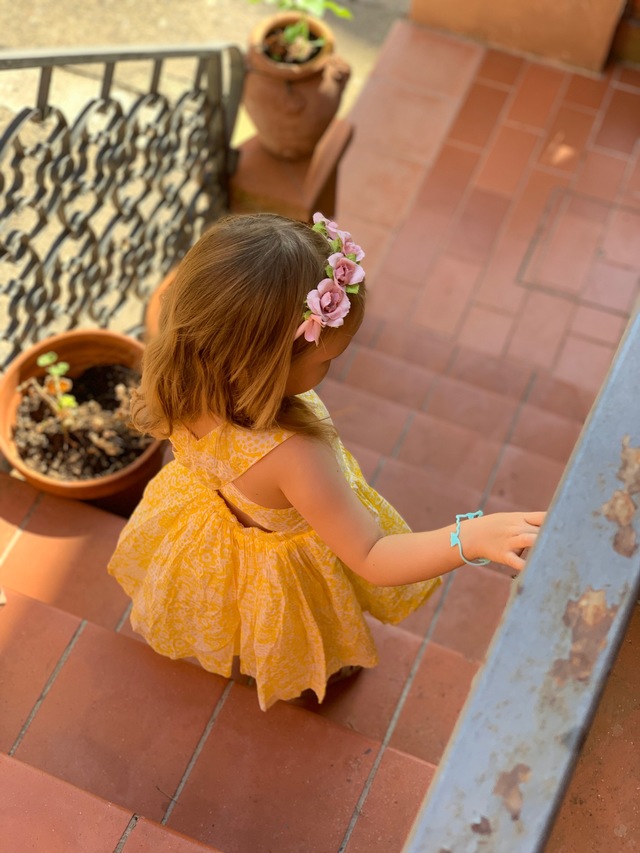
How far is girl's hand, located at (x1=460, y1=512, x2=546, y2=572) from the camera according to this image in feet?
4.45

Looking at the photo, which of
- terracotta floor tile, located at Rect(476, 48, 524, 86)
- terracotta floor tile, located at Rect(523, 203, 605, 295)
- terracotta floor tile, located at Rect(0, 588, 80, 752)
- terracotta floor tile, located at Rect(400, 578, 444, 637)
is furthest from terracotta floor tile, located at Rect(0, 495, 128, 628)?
terracotta floor tile, located at Rect(476, 48, 524, 86)

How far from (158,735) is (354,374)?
83.0 inches

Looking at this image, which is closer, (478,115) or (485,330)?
(485,330)

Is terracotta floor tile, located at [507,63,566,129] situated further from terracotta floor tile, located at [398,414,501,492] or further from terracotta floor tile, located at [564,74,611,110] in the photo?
terracotta floor tile, located at [398,414,501,492]

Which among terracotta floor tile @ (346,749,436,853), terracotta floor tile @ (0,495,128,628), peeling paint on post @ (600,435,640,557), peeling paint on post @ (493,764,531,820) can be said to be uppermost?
peeling paint on post @ (600,435,640,557)

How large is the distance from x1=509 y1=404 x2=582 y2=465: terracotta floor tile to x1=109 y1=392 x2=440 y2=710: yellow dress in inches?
65.3

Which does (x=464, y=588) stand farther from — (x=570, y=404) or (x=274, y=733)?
(x=570, y=404)

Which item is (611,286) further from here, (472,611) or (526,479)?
(472,611)

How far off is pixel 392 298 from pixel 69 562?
229 centimetres

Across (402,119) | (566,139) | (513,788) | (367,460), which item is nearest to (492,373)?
(367,460)

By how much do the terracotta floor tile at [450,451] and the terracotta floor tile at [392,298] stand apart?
2.81 feet

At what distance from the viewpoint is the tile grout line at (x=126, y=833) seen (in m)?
1.59

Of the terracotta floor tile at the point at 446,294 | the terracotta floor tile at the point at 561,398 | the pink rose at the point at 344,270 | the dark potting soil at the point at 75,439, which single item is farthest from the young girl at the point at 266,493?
the terracotta floor tile at the point at 446,294

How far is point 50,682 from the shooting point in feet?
6.75
